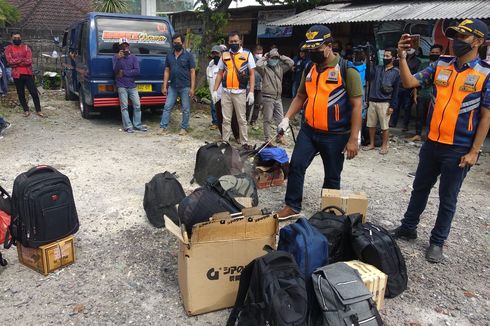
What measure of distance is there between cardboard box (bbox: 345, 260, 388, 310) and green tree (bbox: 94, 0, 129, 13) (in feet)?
63.1

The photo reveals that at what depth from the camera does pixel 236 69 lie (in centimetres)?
653

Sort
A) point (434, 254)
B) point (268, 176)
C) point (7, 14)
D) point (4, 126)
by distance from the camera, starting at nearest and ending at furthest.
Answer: point (434, 254) < point (268, 176) < point (4, 126) < point (7, 14)

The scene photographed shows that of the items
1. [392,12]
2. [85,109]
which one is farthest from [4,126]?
[392,12]

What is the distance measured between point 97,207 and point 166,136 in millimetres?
3544

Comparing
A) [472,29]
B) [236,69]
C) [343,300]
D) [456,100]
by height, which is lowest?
[343,300]

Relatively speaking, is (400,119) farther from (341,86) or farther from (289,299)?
(289,299)

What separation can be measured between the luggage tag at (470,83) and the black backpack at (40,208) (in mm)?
3246

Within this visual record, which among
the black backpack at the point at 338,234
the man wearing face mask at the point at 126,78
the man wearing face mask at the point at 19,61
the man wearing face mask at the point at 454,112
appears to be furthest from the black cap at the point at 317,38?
the man wearing face mask at the point at 19,61

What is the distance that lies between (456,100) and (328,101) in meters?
1.02

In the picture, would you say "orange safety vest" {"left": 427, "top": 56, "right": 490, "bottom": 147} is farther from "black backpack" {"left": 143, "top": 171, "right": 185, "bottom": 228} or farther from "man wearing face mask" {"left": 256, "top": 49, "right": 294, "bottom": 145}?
"man wearing face mask" {"left": 256, "top": 49, "right": 294, "bottom": 145}

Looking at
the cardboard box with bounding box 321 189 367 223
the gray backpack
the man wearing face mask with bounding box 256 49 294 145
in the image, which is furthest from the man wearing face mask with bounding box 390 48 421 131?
the gray backpack

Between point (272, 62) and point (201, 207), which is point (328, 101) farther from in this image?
point (272, 62)

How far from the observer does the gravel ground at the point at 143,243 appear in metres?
2.88

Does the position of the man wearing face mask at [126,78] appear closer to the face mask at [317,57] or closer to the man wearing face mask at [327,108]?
the man wearing face mask at [327,108]
